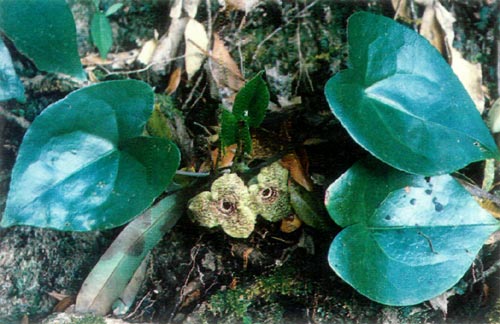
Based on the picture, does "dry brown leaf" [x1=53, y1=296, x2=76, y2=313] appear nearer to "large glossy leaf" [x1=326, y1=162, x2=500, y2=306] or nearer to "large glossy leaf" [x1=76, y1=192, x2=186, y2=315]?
"large glossy leaf" [x1=76, y1=192, x2=186, y2=315]

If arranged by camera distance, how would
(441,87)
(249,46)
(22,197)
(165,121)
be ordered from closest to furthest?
(22,197) → (441,87) → (165,121) → (249,46)

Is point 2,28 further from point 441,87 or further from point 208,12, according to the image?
point 441,87

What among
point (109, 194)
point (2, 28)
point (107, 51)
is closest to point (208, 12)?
point (107, 51)

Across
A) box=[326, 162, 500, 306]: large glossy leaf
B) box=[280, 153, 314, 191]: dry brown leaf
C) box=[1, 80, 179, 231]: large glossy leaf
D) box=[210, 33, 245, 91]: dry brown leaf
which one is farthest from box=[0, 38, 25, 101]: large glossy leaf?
box=[326, 162, 500, 306]: large glossy leaf

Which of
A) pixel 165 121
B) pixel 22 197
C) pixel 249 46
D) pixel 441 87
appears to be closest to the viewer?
pixel 22 197

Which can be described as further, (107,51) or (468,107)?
(107,51)

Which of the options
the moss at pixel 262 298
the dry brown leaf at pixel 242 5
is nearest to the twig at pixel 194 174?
the moss at pixel 262 298

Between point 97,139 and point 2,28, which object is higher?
point 2,28

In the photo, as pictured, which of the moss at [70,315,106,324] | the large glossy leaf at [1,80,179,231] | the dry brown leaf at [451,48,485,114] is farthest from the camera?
the dry brown leaf at [451,48,485,114]
